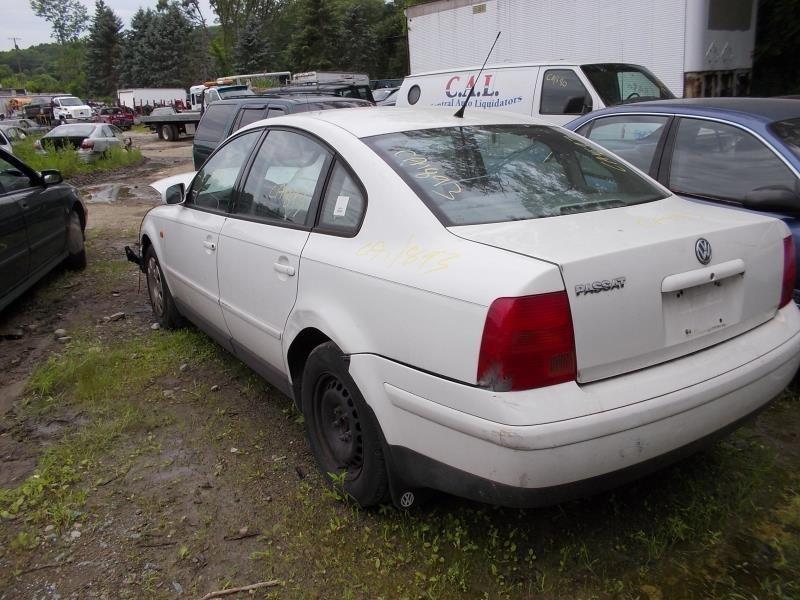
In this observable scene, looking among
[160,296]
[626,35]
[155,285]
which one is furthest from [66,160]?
[160,296]

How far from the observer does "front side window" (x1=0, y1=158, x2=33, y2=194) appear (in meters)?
5.78

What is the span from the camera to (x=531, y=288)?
6.85 ft

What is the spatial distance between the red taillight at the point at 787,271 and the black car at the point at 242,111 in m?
6.85

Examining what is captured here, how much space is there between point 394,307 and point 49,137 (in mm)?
21531

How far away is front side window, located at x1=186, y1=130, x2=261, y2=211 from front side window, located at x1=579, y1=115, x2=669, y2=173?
8.45 ft

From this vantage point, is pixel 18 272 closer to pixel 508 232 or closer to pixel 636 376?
pixel 508 232

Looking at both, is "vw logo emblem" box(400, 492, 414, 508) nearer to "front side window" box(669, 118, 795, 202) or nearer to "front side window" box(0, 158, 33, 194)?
"front side window" box(669, 118, 795, 202)

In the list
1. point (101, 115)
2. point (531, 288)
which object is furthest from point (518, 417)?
point (101, 115)

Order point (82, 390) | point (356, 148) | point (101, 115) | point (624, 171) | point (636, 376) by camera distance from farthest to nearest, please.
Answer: point (101, 115) → point (82, 390) → point (624, 171) → point (356, 148) → point (636, 376)

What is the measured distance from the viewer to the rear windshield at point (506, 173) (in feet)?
8.80

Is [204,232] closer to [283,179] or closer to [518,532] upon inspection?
[283,179]

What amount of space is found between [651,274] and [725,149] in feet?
7.81

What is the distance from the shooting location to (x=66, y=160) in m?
17.7

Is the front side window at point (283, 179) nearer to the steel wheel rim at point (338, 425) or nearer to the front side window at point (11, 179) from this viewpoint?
the steel wheel rim at point (338, 425)
